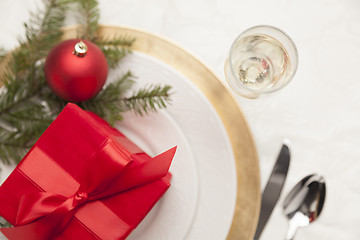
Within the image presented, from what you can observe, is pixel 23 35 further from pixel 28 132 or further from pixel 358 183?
pixel 358 183

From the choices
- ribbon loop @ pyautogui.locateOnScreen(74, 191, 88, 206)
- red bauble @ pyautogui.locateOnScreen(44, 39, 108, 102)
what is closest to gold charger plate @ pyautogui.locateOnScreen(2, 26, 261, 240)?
red bauble @ pyautogui.locateOnScreen(44, 39, 108, 102)

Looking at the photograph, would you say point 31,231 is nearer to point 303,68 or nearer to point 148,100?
point 148,100

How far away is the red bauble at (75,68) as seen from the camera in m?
0.53

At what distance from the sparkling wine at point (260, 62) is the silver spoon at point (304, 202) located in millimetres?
217

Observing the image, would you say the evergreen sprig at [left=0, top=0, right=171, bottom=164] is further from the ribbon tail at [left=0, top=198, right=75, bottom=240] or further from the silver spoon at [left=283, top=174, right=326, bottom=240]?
the silver spoon at [left=283, top=174, right=326, bottom=240]

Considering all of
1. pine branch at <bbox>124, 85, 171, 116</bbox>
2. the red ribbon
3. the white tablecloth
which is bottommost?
the red ribbon

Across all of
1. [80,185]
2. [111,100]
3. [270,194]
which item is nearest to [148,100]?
[111,100]

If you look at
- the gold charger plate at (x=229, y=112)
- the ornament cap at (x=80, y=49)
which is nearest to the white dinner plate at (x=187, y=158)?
the gold charger plate at (x=229, y=112)

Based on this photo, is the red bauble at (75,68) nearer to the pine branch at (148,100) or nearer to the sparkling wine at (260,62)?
the pine branch at (148,100)

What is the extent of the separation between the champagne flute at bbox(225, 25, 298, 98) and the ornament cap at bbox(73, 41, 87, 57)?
0.27m

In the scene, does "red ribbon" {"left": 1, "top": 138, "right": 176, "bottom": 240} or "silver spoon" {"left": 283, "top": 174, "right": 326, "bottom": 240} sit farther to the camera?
"silver spoon" {"left": 283, "top": 174, "right": 326, "bottom": 240}

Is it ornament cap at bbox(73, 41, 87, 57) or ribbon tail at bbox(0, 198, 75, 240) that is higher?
ornament cap at bbox(73, 41, 87, 57)

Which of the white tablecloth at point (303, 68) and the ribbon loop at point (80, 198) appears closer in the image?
the ribbon loop at point (80, 198)

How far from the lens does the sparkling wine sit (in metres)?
0.66
